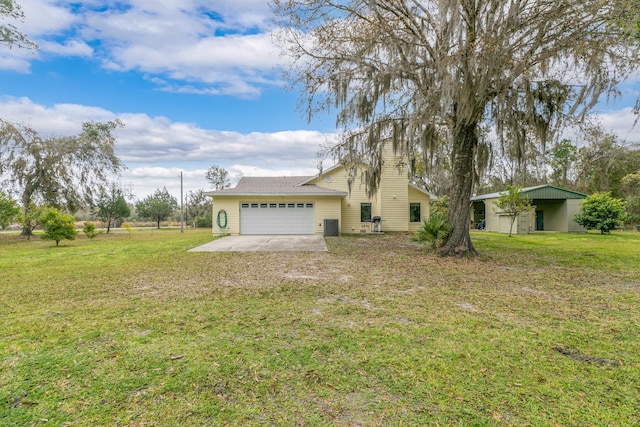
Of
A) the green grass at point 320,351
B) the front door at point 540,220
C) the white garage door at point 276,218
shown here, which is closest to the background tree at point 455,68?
the green grass at point 320,351

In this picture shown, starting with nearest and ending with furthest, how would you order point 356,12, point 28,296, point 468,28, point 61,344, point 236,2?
point 61,344, point 28,296, point 468,28, point 356,12, point 236,2

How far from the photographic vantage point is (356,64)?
886cm

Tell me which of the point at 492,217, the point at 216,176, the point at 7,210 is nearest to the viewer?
the point at 7,210

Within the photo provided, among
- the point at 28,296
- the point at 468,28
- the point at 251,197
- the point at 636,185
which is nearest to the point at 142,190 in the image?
the point at 251,197

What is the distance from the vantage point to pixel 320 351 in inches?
122

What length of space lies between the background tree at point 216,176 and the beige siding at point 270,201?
78.0ft

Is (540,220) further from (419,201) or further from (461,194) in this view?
(461,194)

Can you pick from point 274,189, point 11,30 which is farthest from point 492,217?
point 11,30

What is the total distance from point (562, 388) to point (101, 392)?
3557 millimetres

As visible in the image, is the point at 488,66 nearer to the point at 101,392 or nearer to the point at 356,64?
the point at 356,64

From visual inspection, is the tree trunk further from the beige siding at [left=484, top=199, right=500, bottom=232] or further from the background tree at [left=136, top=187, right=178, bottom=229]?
the background tree at [left=136, top=187, right=178, bottom=229]

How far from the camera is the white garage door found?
16.9 m

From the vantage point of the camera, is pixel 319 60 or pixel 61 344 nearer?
pixel 61 344

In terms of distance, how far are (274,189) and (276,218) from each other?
5.34 ft
